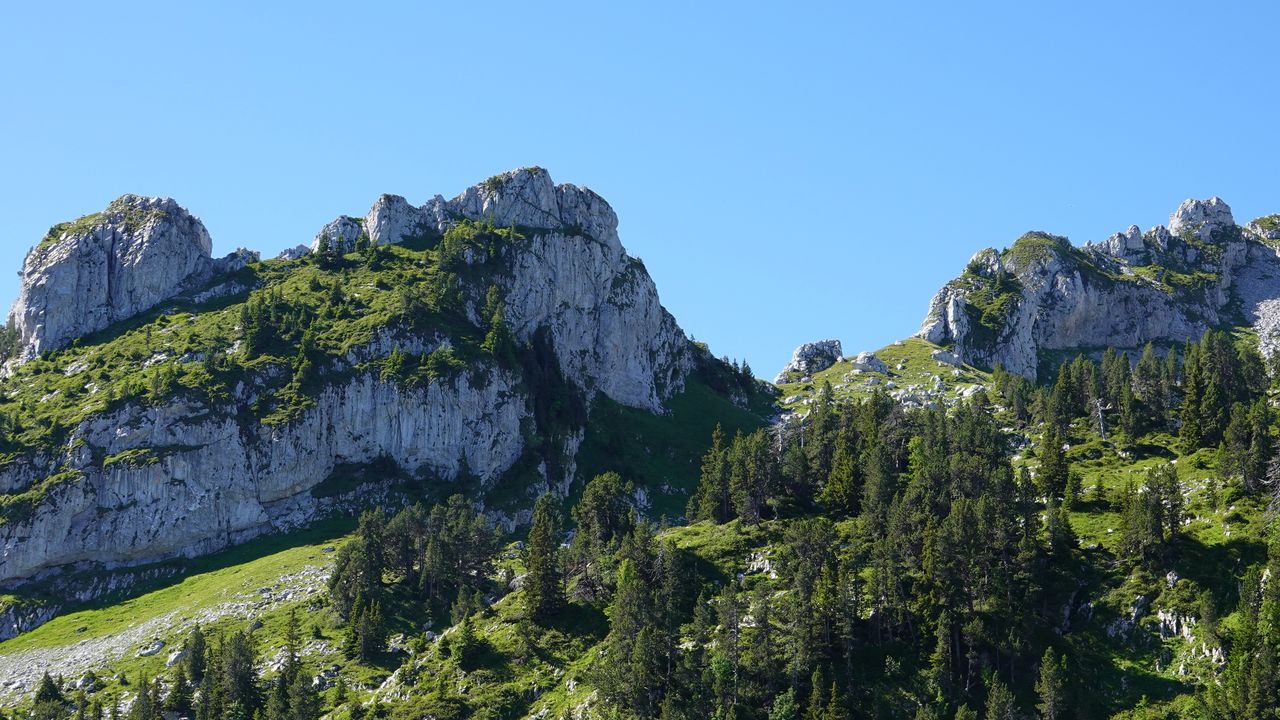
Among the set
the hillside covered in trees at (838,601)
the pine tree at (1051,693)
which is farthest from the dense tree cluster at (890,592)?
the pine tree at (1051,693)

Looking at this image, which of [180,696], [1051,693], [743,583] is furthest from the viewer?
[743,583]

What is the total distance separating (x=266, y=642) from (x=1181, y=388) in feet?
534

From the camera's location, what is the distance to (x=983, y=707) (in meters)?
113

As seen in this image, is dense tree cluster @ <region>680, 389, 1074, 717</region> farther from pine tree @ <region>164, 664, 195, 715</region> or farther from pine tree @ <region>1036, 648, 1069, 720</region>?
pine tree @ <region>164, 664, 195, 715</region>

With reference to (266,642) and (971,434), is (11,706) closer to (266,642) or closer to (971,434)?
(266,642)

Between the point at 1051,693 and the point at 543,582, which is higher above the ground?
the point at 543,582

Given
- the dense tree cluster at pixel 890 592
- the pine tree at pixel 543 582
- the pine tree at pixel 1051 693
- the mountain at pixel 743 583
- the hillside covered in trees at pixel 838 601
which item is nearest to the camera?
the pine tree at pixel 1051 693

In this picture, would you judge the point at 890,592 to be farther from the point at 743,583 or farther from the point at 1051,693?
the point at 1051,693

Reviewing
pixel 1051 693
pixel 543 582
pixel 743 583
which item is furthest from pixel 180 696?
pixel 1051 693

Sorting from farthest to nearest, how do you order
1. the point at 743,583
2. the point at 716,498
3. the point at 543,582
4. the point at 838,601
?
the point at 716,498 → the point at 543,582 → the point at 743,583 → the point at 838,601

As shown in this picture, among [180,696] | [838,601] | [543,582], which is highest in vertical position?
[543,582]

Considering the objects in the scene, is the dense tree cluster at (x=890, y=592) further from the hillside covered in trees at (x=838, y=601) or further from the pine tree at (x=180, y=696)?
the pine tree at (x=180, y=696)

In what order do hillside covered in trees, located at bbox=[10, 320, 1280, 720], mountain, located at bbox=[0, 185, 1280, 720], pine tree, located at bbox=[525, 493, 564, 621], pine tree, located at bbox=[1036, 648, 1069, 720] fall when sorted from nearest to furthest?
pine tree, located at bbox=[1036, 648, 1069, 720], hillside covered in trees, located at bbox=[10, 320, 1280, 720], mountain, located at bbox=[0, 185, 1280, 720], pine tree, located at bbox=[525, 493, 564, 621]

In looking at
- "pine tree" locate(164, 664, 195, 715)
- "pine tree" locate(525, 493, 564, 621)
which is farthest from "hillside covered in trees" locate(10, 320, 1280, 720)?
"pine tree" locate(525, 493, 564, 621)
